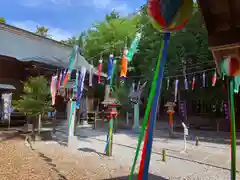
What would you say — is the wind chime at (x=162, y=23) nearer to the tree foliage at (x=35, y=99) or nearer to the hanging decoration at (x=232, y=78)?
the hanging decoration at (x=232, y=78)

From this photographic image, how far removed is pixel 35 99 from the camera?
1010cm

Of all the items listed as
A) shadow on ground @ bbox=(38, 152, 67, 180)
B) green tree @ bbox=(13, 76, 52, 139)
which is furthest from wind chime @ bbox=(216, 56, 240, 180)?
→ green tree @ bbox=(13, 76, 52, 139)

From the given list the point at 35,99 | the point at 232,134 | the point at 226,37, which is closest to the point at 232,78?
the point at 226,37

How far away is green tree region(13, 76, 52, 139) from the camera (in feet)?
32.4

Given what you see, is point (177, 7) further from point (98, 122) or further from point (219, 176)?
point (98, 122)

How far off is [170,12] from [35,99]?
9.03 metres

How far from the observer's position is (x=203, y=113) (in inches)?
693

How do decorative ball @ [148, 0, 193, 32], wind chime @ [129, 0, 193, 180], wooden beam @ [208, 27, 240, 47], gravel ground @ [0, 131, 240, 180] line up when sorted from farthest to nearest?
gravel ground @ [0, 131, 240, 180]
wooden beam @ [208, 27, 240, 47]
decorative ball @ [148, 0, 193, 32]
wind chime @ [129, 0, 193, 180]

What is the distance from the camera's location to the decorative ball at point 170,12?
8.13 feet

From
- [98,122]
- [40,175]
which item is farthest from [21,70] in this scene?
[40,175]

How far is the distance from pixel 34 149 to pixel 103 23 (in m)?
17.4

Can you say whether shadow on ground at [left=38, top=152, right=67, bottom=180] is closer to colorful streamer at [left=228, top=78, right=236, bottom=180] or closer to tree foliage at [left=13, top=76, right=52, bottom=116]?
tree foliage at [left=13, top=76, right=52, bottom=116]

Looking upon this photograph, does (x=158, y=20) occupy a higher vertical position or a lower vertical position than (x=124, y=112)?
higher

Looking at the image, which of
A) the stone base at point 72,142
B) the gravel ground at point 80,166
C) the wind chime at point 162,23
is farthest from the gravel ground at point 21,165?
the wind chime at point 162,23
